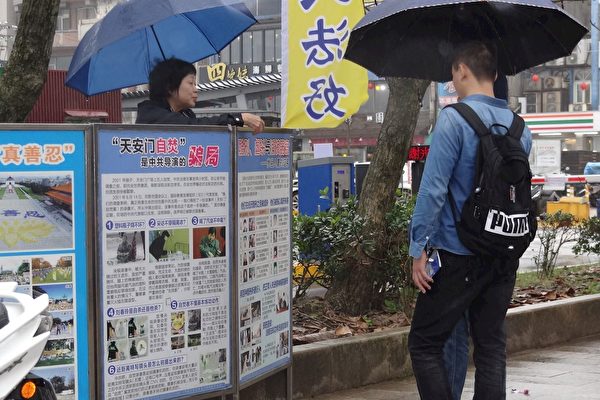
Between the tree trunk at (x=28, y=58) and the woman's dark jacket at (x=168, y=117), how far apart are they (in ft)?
3.57

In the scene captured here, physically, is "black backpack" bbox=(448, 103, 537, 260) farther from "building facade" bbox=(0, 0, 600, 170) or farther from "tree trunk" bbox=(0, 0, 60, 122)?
"building facade" bbox=(0, 0, 600, 170)

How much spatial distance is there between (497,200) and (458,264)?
14.3 inches

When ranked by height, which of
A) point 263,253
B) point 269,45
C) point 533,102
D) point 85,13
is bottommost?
point 263,253

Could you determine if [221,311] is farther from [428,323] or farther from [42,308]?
[42,308]

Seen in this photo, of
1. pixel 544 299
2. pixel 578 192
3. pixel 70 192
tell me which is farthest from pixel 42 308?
pixel 578 192

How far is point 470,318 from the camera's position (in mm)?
4551

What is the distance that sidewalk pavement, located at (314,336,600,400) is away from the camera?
597 cm

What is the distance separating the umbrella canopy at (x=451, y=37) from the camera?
529cm

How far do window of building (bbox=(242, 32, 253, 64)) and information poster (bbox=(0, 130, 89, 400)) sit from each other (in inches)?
2414

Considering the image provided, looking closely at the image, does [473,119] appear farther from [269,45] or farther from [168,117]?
[269,45]

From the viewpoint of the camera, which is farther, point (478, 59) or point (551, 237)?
point (551, 237)

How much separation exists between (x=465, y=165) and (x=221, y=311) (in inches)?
56.1

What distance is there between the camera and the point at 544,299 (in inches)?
348

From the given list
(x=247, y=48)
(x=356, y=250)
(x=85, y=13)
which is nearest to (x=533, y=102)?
(x=247, y=48)
